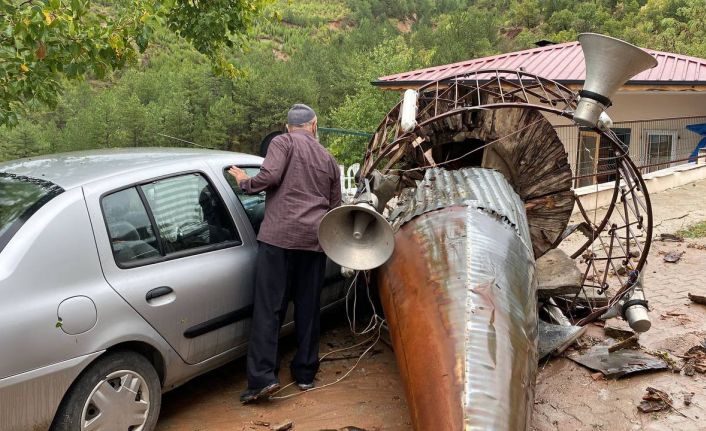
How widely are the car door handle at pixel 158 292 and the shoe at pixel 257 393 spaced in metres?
0.89

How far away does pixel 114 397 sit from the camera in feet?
9.40

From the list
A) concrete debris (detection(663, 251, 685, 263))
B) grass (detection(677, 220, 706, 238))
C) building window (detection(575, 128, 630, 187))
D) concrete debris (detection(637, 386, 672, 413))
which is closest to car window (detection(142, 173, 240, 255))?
concrete debris (detection(637, 386, 672, 413))

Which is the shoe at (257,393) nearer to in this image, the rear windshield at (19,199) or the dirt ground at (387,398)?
the dirt ground at (387,398)

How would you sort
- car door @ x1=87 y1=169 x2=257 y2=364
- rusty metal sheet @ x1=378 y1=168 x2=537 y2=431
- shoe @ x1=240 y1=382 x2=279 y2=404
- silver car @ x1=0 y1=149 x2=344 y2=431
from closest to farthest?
1. rusty metal sheet @ x1=378 y1=168 x2=537 y2=431
2. silver car @ x1=0 y1=149 x2=344 y2=431
3. car door @ x1=87 y1=169 x2=257 y2=364
4. shoe @ x1=240 y1=382 x2=279 y2=404

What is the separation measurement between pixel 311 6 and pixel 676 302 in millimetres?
95907

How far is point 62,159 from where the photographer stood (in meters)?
3.55

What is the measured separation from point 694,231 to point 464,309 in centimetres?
668

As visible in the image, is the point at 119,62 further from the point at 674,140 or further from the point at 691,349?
the point at 674,140

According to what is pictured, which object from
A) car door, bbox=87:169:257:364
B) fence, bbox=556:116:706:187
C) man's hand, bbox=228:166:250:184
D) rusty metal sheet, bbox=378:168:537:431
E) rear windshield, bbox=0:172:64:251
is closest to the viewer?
rusty metal sheet, bbox=378:168:537:431

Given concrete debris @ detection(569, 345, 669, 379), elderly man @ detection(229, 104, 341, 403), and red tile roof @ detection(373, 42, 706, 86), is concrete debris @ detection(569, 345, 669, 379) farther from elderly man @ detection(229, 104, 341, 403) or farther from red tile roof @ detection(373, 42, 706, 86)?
red tile roof @ detection(373, 42, 706, 86)

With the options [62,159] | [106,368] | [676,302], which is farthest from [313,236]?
[676,302]

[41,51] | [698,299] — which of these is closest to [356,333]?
[698,299]

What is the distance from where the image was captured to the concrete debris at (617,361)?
3.81 meters

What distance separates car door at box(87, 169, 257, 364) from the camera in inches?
118
